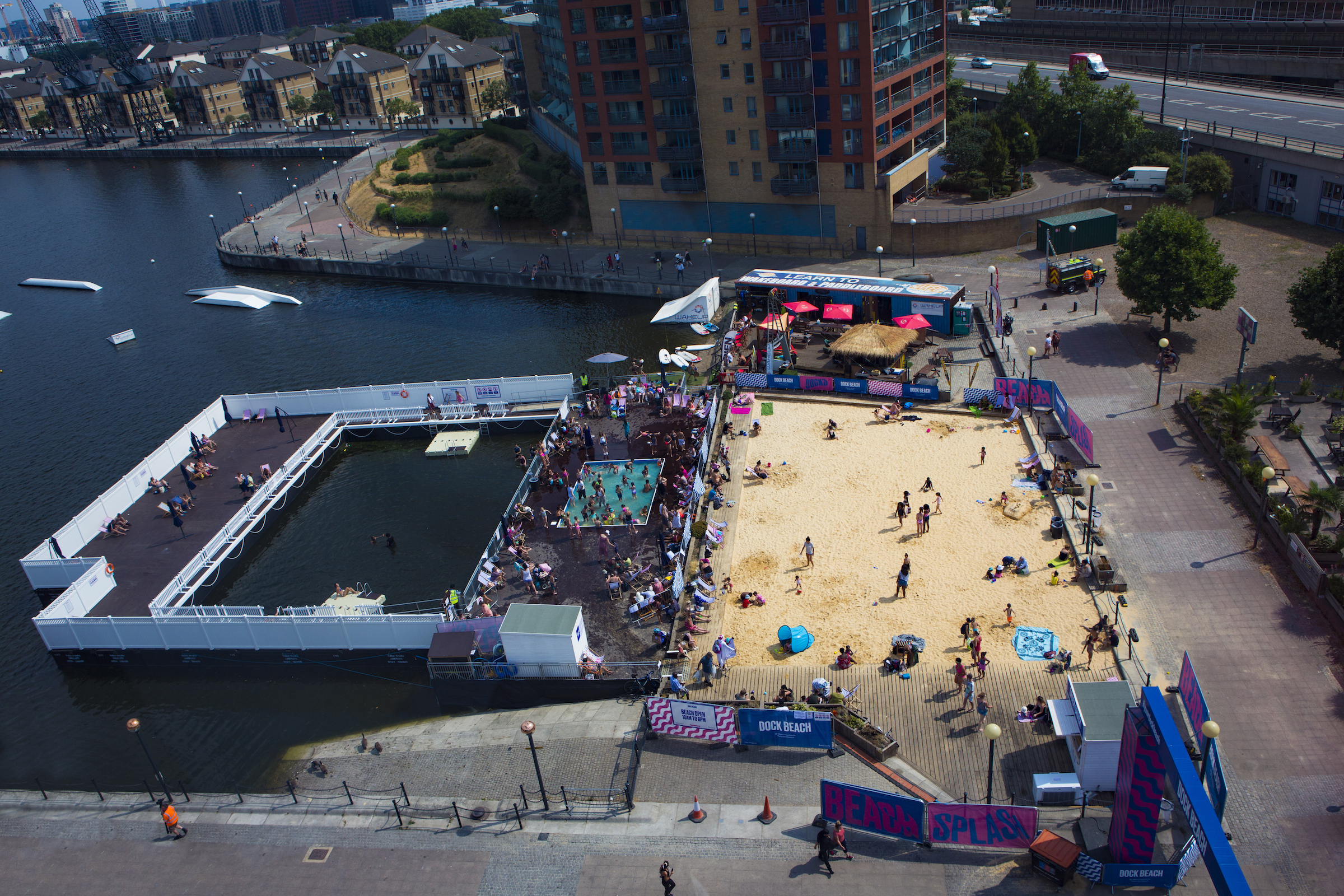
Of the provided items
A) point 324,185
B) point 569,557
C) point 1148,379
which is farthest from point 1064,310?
point 324,185

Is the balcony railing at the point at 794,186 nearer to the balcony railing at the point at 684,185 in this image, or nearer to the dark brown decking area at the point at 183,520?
the balcony railing at the point at 684,185

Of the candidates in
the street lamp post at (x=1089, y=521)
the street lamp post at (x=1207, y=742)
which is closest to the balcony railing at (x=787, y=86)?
the street lamp post at (x=1089, y=521)

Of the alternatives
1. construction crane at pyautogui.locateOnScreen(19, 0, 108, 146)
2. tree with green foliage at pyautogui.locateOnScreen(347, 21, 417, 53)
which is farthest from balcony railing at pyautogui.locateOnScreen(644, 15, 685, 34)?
construction crane at pyautogui.locateOnScreen(19, 0, 108, 146)

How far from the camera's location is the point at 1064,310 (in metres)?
52.1

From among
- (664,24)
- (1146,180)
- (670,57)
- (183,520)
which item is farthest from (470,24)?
(183,520)

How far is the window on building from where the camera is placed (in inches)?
2354

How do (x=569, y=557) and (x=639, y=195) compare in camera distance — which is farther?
(x=639, y=195)

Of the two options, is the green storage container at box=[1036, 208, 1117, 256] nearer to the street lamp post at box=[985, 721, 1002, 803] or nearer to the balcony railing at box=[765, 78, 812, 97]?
the balcony railing at box=[765, 78, 812, 97]

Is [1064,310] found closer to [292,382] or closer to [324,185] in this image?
[292,382]

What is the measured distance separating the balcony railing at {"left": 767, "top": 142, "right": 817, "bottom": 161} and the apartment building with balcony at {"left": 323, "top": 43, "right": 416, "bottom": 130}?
99.0m

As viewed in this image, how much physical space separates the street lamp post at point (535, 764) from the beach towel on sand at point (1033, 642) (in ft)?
48.3

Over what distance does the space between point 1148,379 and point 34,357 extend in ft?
238

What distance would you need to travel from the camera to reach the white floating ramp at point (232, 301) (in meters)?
72.4

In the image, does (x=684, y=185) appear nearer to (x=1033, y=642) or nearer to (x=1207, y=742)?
(x=1033, y=642)
